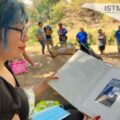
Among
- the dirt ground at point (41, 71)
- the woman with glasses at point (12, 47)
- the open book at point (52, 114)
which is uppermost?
the woman with glasses at point (12, 47)

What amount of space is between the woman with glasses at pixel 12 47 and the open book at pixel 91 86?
0.58 metres

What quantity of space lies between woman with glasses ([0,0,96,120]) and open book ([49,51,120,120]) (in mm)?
575

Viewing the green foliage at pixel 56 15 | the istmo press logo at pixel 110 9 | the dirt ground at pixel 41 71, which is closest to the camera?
the dirt ground at pixel 41 71

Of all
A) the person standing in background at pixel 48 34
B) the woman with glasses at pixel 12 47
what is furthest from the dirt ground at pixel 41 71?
the woman with glasses at pixel 12 47

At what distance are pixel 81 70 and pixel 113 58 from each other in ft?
24.5

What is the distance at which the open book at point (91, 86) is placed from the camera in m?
1.51

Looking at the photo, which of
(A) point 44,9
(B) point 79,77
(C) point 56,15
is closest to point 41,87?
(B) point 79,77

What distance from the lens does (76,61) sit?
67.1 inches

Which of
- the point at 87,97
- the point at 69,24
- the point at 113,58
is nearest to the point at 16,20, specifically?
the point at 87,97

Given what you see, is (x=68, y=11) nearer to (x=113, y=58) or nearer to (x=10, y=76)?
(x=113, y=58)

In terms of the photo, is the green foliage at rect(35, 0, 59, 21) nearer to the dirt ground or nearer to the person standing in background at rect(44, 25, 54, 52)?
the person standing in background at rect(44, 25, 54, 52)

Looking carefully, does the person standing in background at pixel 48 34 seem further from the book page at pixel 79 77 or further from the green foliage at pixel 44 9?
the green foliage at pixel 44 9

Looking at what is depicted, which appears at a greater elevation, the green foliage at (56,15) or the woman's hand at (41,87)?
the woman's hand at (41,87)

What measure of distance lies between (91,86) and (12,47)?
69 centimetres
